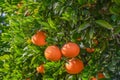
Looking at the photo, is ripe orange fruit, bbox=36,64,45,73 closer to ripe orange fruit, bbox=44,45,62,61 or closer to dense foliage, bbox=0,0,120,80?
dense foliage, bbox=0,0,120,80

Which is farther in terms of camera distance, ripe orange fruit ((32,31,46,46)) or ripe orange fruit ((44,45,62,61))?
ripe orange fruit ((32,31,46,46))

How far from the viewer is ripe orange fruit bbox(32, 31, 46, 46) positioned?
276cm

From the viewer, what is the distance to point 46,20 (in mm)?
2900

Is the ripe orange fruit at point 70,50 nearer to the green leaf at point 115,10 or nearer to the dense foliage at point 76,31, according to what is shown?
the dense foliage at point 76,31

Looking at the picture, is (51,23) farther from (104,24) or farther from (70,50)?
(104,24)

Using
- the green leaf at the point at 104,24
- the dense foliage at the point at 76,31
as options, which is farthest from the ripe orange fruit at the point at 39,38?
the green leaf at the point at 104,24

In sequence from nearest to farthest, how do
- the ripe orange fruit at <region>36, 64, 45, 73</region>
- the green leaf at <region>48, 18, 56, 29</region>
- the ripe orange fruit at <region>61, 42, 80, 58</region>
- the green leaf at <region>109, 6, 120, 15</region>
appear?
1. the green leaf at <region>109, 6, 120, 15</region>
2. the ripe orange fruit at <region>61, 42, 80, 58</region>
3. the green leaf at <region>48, 18, 56, 29</region>
4. the ripe orange fruit at <region>36, 64, 45, 73</region>

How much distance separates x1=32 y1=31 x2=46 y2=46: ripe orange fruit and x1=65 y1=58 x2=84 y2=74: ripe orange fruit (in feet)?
0.92

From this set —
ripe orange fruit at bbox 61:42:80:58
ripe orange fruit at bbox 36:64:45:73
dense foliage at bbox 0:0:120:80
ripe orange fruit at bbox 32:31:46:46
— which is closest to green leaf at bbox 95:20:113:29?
dense foliage at bbox 0:0:120:80

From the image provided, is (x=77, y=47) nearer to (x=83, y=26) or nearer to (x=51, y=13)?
(x=83, y=26)

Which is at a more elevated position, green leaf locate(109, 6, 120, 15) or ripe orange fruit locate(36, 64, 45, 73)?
green leaf locate(109, 6, 120, 15)

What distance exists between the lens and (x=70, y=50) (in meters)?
2.49

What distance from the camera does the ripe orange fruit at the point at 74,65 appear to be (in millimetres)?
2609

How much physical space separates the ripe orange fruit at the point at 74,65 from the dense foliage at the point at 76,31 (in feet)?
0.40
